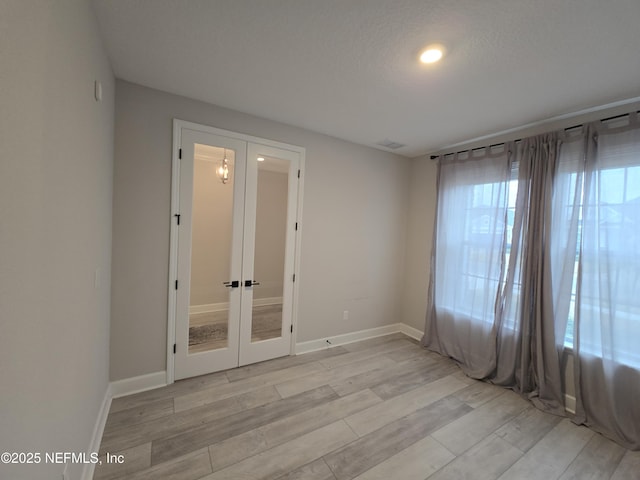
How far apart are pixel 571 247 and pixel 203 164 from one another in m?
3.57

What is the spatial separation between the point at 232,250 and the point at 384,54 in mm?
2175

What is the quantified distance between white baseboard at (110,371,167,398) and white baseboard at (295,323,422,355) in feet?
4.71

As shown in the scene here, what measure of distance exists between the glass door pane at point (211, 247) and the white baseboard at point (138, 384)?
0.33 meters

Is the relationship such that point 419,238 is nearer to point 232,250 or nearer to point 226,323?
point 232,250

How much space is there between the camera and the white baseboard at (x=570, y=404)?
232 cm

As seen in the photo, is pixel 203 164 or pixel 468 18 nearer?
pixel 468 18

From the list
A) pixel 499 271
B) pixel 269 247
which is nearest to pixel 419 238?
pixel 499 271

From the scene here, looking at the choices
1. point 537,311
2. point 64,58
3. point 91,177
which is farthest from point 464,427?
point 64,58

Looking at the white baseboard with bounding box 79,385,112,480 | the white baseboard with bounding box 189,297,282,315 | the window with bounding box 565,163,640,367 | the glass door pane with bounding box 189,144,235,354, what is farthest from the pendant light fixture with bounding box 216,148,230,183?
the window with bounding box 565,163,640,367

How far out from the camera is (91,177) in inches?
61.1

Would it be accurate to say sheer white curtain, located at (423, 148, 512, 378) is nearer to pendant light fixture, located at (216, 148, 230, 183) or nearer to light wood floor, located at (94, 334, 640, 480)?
light wood floor, located at (94, 334, 640, 480)

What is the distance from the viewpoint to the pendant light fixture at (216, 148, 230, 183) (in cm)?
266

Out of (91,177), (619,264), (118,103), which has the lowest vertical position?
(619,264)

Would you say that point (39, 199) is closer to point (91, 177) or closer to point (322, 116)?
point (91, 177)
